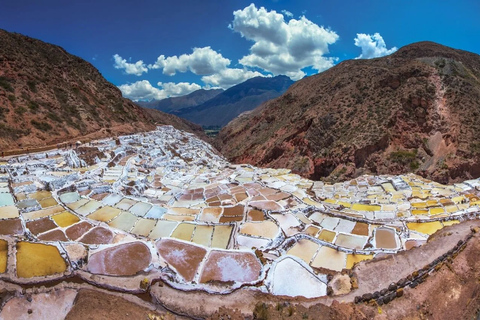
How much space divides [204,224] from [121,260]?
189 inches

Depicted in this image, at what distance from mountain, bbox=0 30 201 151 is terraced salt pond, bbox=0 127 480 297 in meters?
8.71

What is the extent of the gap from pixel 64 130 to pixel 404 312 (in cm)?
3783

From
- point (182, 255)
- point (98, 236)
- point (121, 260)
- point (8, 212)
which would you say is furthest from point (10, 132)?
point (182, 255)

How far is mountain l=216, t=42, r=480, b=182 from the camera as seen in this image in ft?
107

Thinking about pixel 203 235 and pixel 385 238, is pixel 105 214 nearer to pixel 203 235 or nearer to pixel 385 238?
pixel 203 235

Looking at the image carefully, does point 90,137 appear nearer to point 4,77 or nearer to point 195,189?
point 4,77

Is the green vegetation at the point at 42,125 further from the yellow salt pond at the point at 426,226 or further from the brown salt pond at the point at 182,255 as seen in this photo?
the yellow salt pond at the point at 426,226

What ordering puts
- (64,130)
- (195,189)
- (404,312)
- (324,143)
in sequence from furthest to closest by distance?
(324,143) < (64,130) < (195,189) < (404,312)

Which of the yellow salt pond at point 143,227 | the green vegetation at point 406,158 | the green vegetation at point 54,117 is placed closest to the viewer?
the yellow salt pond at point 143,227

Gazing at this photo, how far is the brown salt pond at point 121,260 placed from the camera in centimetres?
1043

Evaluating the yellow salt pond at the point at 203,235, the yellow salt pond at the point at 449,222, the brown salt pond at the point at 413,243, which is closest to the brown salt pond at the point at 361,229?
the brown salt pond at the point at 413,243

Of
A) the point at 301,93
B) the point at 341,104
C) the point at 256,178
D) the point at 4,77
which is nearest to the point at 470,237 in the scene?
the point at 256,178

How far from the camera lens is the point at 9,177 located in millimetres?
17562

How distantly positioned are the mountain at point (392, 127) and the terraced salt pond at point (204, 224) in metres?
10.3
